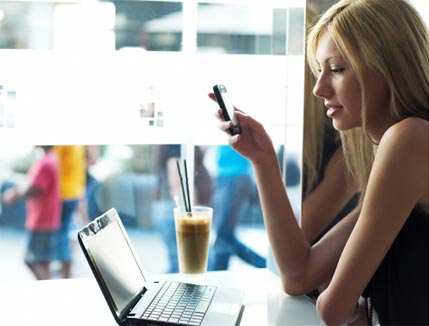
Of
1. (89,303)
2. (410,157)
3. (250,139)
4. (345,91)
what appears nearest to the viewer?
(410,157)

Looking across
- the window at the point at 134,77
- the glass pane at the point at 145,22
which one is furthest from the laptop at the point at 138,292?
the glass pane at the point at 145,22

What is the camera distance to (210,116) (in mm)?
1706

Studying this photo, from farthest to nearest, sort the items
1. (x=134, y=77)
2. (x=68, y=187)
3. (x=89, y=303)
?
(x=68, y=187)
(x=134, y=77)
(x=89, y=303)

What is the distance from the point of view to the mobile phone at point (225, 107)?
133cm

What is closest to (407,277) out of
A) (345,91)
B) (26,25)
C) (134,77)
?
(345,91)

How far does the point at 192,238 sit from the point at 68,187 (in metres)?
1.48

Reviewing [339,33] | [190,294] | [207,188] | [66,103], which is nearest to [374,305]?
[190,294]

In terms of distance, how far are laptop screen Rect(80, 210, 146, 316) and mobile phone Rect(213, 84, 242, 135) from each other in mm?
300

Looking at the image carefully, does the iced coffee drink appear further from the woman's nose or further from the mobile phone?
the woman's nose

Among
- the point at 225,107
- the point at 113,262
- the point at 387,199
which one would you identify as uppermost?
the point at 225,107

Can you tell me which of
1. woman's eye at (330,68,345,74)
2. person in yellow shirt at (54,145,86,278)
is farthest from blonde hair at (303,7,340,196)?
person in yellow shirt at (54,145,86,278)

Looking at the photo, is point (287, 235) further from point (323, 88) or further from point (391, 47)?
point (391, 47)

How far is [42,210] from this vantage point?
2814 mm

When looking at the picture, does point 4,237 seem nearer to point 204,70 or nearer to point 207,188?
point 207,188
